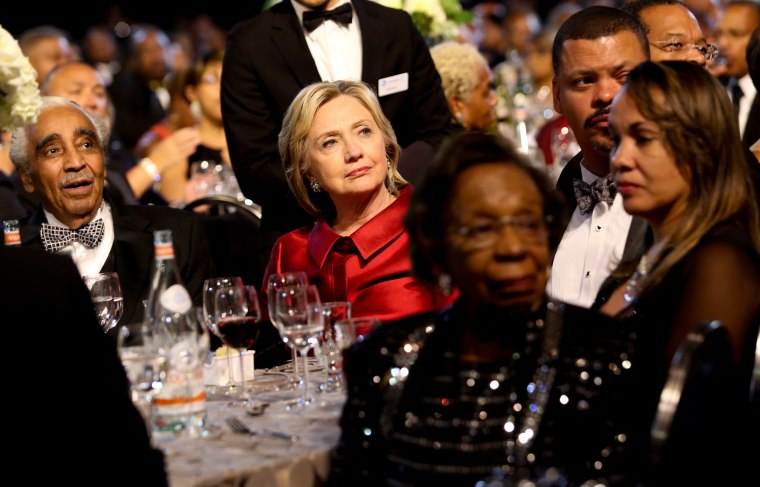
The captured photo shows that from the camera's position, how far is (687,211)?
2480 millimetres

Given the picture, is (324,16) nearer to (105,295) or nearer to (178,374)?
(105,295)

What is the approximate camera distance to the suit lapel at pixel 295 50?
180 inches

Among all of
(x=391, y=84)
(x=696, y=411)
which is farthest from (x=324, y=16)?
(x=696, y=411)

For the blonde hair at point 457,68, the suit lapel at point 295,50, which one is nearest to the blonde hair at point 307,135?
the suit lapel at point 295,50

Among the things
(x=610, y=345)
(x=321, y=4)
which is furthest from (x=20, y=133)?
(x=610, y=345)

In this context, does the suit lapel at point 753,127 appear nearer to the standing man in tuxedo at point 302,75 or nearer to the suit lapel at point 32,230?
the standing man in tuxedo at point 302,75

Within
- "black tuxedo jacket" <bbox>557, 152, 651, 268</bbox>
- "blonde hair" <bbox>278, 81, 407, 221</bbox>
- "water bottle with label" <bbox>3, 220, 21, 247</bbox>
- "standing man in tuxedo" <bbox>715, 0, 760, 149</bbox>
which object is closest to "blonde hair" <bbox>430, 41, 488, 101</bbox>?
"standing man in tuxedo" <bbox>715, 0, 760, 149</bbox>

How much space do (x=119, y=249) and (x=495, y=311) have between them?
2.37 metres

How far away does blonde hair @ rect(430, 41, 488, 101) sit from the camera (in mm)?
6246

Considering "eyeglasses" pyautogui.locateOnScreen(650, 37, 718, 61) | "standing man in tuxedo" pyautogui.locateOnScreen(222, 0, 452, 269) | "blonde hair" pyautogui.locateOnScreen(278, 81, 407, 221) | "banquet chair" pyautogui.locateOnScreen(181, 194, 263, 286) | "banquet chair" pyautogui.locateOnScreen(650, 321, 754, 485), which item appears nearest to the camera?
"banquet chair" pyautogui.locateOnScreen(650, 321, 754, 485)

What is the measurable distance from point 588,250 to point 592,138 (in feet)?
1.15

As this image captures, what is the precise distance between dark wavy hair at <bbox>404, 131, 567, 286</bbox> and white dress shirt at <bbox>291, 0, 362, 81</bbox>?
2488mm

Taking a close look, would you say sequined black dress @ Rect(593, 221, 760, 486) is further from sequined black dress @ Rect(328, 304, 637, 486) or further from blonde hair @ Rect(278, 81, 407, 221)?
blonde hair @ Rect(278, 81, 407, 221)

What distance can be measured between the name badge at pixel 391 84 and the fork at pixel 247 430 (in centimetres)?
233
